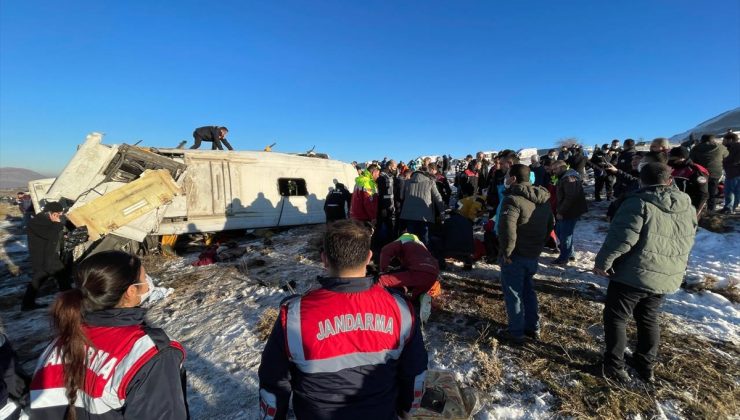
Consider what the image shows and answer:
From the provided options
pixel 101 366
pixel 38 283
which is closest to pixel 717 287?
pixel 101 366

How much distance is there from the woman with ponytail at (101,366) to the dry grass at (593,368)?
9.22ft

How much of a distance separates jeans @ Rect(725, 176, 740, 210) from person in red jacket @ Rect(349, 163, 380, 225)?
938cm

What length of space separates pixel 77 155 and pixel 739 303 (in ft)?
40.2

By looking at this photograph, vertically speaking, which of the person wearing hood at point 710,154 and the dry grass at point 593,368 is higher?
the person wearing hood at point 710,154

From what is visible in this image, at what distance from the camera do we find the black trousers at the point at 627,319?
2.87m

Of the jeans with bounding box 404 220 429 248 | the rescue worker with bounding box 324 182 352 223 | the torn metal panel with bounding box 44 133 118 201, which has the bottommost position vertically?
the jeans with bounding box 404 220 429 248

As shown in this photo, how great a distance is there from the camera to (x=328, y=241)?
173 cm

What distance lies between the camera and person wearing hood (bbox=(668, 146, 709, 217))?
500cm

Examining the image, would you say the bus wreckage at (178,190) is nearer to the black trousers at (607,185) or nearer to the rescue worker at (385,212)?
the rescue worker at (385,212)

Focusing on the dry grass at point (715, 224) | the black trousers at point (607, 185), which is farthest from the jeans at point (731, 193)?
the black trousers at point (607, 185)

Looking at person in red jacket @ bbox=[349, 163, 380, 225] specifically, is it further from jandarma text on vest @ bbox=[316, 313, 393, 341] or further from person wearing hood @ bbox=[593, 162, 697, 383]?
jandarma text on vest @ bbox=[316, 313, 393, 341]

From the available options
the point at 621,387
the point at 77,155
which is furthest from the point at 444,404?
the point at 77,155

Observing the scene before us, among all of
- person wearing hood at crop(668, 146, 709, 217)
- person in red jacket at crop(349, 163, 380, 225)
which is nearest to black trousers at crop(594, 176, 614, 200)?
person wearing hood at crop(668, 146, 709, 217)

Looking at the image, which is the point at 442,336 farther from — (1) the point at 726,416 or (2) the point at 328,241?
(2) the point at 328,241
